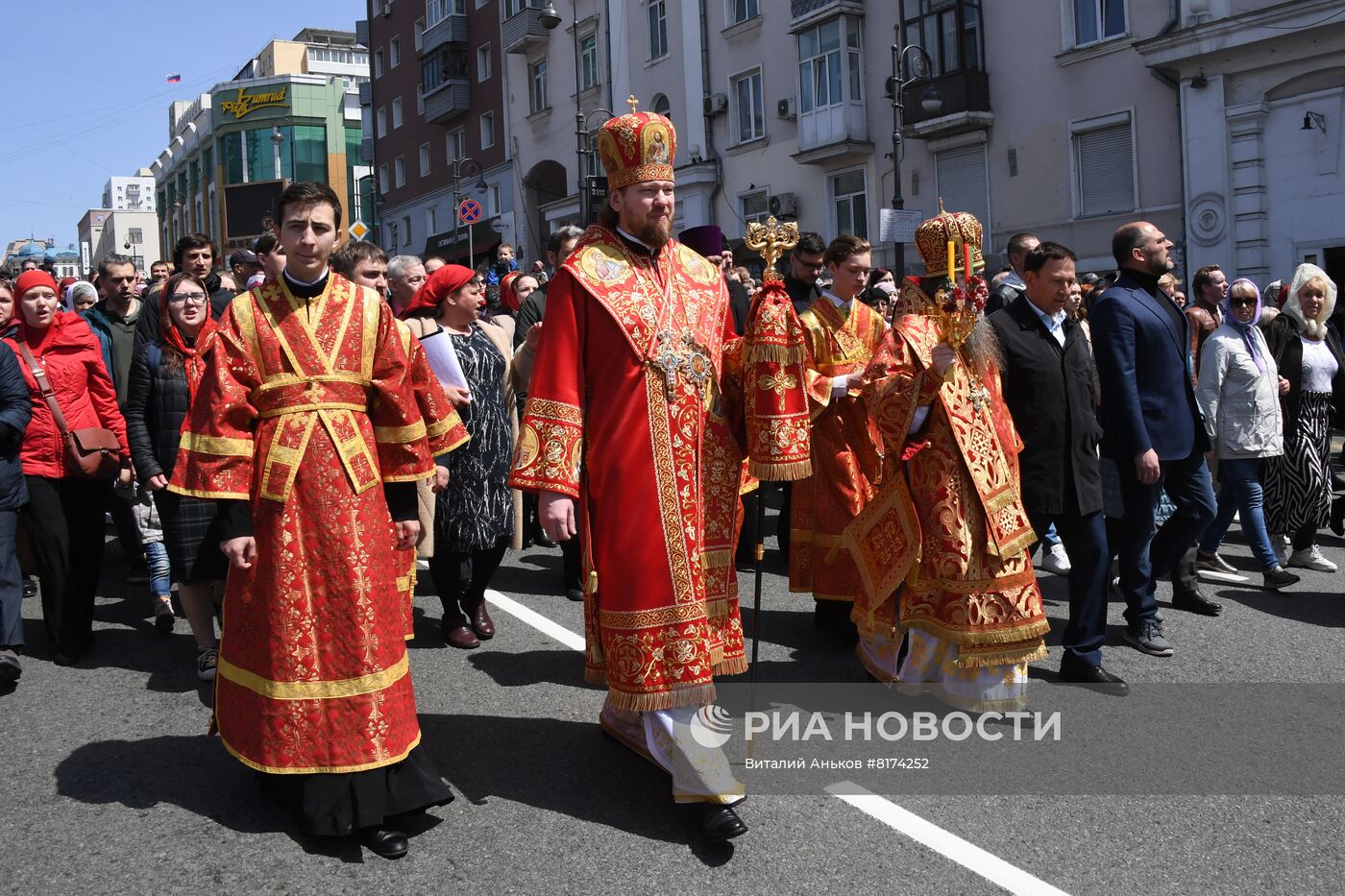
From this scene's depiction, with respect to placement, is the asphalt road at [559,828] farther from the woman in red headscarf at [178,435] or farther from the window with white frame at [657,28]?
the window with white frame at [657,28]

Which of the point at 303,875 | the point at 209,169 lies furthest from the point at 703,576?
the point at 209,169

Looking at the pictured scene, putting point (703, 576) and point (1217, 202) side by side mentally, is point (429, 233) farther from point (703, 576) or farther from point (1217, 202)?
point (703, 576)

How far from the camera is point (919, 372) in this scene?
5094 mm

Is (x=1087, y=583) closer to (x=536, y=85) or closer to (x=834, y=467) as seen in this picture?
(x=834, y=467)

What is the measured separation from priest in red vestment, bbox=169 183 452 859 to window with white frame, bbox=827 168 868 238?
22.5m

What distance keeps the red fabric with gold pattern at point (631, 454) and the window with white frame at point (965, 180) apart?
20.0m

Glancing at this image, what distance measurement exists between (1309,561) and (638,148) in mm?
6210

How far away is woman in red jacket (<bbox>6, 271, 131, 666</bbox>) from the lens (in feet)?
20.2

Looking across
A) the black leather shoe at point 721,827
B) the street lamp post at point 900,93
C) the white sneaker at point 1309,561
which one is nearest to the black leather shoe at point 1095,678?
the black leather shoe at point 721,827

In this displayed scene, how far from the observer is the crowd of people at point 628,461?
386cm

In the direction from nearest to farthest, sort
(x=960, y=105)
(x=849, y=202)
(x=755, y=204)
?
(x=960, y=105) < (x=849, y=202) < (x=755, y=204)

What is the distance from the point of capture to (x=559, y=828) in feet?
13.0

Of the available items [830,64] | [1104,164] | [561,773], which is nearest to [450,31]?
[830,64]

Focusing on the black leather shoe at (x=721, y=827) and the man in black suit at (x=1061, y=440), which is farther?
the man in black suit at (x=1061, y=440)
